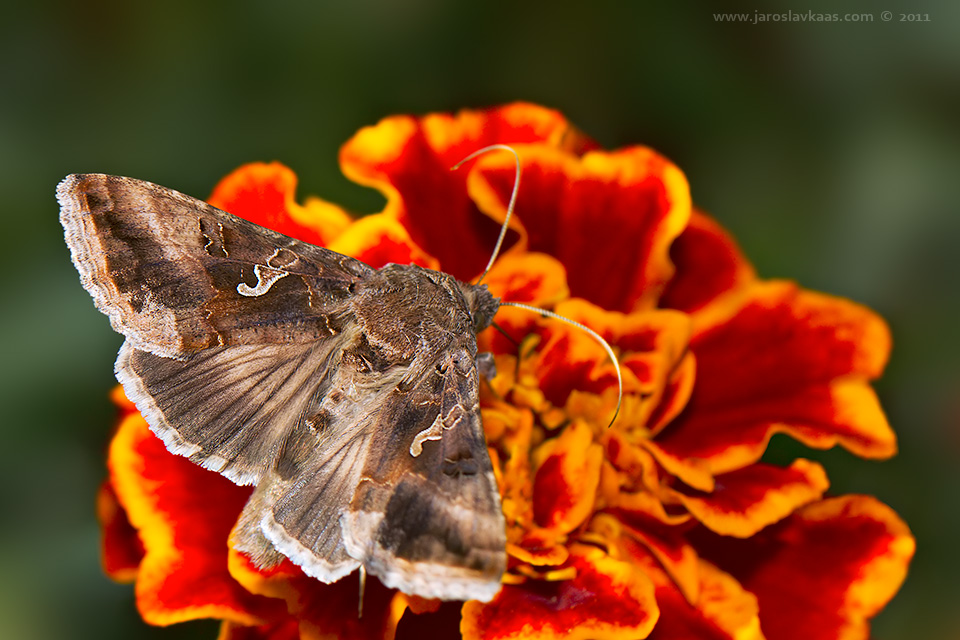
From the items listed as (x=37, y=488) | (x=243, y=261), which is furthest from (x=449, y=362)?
(x=37, y=488)

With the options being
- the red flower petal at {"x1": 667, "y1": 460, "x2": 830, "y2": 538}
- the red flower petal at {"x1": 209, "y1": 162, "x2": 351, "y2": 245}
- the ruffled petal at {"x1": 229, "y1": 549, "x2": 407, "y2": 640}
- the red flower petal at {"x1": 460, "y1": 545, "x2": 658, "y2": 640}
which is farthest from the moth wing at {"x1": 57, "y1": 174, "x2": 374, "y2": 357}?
the red flower petal at {"x1": 667, "y1": 460, "x2": 830, "y2": 538}

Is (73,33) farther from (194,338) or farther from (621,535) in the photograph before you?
(621,535)

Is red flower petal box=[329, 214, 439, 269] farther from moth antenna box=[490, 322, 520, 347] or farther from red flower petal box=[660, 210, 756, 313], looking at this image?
red flower petal box=[660, 210, 756, 313]

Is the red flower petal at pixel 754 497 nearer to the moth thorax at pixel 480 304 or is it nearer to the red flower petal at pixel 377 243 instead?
the moth thorax at pixel 480 304

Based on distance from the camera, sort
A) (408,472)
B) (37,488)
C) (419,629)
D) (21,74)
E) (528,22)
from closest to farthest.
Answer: (408,472), (419,629), (37,488), (21,74), (528,22)

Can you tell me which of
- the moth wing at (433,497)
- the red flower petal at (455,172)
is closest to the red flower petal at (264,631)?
the moth wing at (433,497)

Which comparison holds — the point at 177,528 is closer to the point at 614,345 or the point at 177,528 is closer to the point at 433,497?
the point at 433,497
